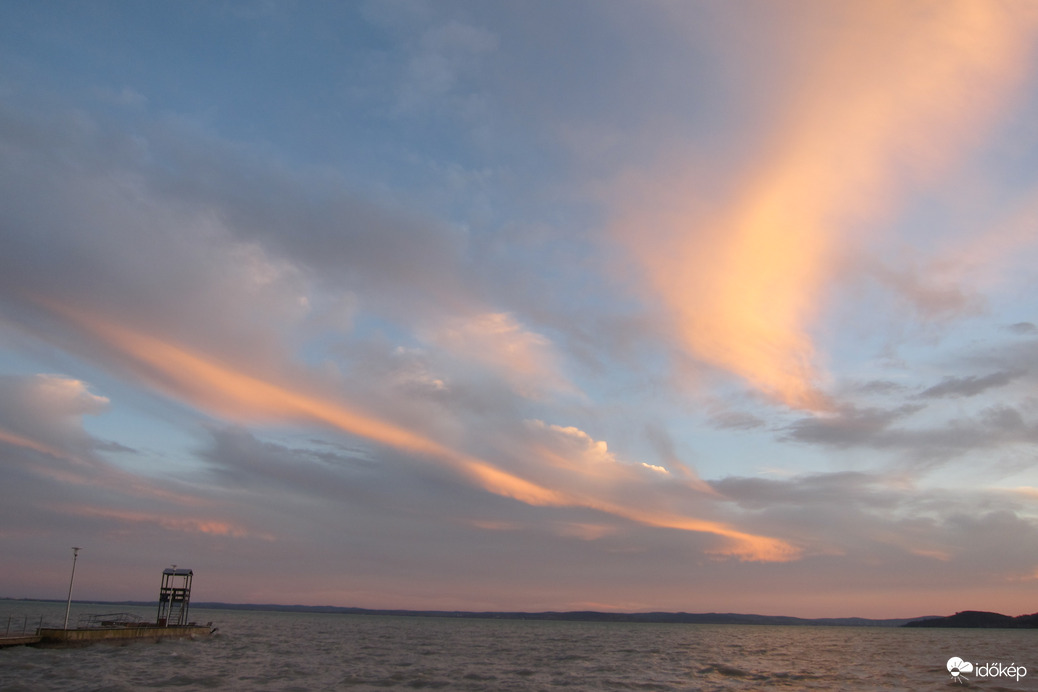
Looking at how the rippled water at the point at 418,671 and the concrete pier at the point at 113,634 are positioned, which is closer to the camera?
the rippled water at the point at 418,671

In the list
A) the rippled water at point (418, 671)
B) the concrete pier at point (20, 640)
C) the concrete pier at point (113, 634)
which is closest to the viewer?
the rippled water at point (418, 671)

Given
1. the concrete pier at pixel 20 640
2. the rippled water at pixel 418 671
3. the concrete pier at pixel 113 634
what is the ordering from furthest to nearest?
the concrete pier at pixel 113 634 → the concrete pier at pixel 20 640 → the rippled water at pixel 418 671

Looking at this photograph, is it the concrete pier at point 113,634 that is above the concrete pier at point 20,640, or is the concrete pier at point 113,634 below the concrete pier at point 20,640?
below

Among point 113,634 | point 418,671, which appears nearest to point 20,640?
point 113,634

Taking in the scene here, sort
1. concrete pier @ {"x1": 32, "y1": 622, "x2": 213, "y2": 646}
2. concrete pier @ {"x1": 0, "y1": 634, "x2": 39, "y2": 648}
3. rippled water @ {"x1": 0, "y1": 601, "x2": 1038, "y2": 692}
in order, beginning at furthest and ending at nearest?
1. concrete pier @ {"x1": 32, "y1": 622, "x2": 213, "y2": 646}
2. concrete pier @ {"x1": 0, "y1": 634, "x2": 39, "y2": 648}
3. rippled water @ {"x1": 0, "y1": 601, "x2": 1038, "y2": 692}

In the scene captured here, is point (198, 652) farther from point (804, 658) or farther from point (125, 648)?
point (804, 658)

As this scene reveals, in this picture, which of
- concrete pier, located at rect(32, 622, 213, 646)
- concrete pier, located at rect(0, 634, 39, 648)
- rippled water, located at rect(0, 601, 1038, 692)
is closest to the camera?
rippled water, located at rect(0, 601, 1038, 692)

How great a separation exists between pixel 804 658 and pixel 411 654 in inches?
2282

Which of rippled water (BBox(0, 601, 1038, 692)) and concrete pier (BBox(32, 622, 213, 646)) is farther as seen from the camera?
concrete pier (BBox(32, 622, 213, 646))

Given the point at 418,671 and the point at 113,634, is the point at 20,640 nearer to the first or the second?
the point at 113,634

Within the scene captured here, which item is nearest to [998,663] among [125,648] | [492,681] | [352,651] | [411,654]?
[492,681]

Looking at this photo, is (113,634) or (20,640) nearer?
(20,640)

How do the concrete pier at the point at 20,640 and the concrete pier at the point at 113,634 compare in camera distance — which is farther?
the concrete pier at the point at 113,634

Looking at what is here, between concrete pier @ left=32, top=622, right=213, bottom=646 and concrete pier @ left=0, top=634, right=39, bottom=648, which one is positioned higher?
concrete pier @ left=0, top=634, right=39, bottom=648
